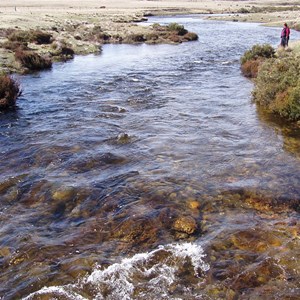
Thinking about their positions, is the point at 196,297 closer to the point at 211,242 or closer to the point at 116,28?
the point at 211,242

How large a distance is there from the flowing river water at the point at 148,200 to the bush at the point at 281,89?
692 mm

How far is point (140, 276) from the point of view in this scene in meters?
7.29

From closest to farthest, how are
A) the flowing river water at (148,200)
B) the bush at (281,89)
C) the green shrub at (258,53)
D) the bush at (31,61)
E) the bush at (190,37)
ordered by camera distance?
the flowing river water at (148,200) → the bush at (281,89) → the bush at (31,61) → the green shrub at (258,53) → the bush at (190,37)

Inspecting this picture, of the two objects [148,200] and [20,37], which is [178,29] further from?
[148,200]

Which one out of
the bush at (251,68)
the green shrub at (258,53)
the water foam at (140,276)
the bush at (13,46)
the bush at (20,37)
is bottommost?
the water foam at (140,276)

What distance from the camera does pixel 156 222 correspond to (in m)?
8.98

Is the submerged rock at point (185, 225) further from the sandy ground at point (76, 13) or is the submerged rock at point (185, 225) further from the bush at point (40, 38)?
the sandy ground at point (76, 13)

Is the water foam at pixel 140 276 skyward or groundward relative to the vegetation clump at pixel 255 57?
groundward

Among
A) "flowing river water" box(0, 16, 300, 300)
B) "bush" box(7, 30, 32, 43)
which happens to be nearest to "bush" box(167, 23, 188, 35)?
"bush" box(7, 30, 32, 43)

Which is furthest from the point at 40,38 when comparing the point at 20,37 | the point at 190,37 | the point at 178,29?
the point at 178,29

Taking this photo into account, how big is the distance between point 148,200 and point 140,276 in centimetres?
291

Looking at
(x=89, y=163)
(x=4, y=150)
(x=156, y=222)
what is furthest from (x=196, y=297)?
(x=4, y=150)

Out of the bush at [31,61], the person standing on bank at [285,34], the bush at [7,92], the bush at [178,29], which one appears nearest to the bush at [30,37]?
the bush at [31,61]

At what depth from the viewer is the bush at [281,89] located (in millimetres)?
15711
